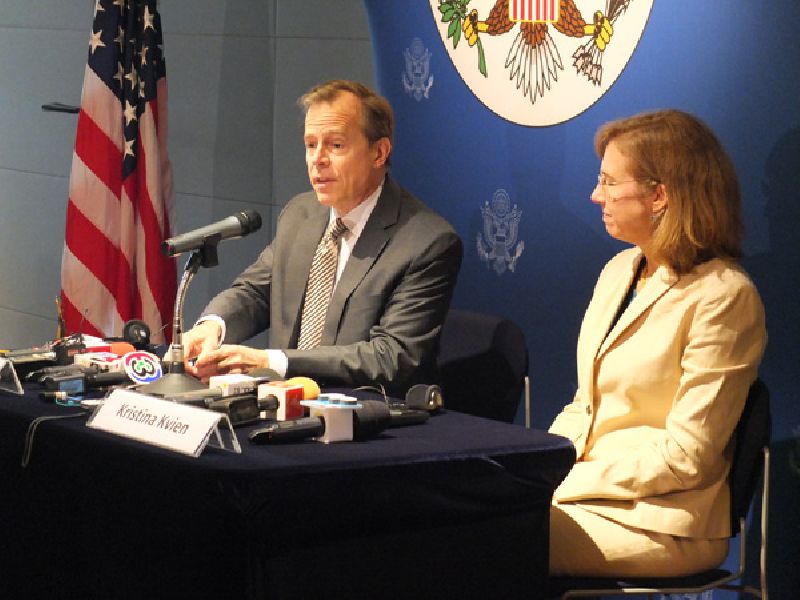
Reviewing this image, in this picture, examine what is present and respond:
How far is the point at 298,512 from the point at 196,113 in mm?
4073

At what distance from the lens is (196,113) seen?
6.02 metres

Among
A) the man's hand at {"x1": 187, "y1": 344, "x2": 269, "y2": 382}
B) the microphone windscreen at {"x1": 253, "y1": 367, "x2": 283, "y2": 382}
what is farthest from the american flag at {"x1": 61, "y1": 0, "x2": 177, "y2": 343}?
the microphone windscreen at {"x1": 253, "y1": 367, "x2": 283, "y2": 382}

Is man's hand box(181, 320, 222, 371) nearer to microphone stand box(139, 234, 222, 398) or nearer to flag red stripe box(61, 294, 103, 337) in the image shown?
microphone stand box(139, 234, 222, 398)

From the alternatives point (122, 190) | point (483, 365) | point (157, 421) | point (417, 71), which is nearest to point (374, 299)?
point (483, 365)

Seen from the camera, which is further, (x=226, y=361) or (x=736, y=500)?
(x=226, y=361)

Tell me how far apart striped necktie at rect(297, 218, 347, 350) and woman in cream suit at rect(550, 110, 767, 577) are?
2.65ft

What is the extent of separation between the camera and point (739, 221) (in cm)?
302

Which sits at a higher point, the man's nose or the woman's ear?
the man's nose

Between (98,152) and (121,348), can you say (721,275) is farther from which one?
(98,152)

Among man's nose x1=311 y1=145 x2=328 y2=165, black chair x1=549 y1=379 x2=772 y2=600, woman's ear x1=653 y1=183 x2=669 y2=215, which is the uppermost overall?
man's nose x1=311 y1=145 x2=328 y2=165

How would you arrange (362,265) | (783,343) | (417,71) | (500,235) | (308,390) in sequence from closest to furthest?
(308,390) → (783,343) → (362,265) → (500,235) → (417,71)

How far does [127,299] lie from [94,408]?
281cm

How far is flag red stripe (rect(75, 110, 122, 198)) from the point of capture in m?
5.37

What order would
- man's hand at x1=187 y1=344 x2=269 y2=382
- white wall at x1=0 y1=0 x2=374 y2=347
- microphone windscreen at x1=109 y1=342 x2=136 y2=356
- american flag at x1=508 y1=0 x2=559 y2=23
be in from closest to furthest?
man's hand at x1=187 y1=344 x2=269 y2=382 < microphone windscreen at x1=109 y1=342 x2=136 y2=356 < american flag at x1=508 y1=0 x2=559 y2=23 < white wall at x1=0 y1=0 x2=374 y2=347
